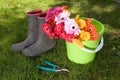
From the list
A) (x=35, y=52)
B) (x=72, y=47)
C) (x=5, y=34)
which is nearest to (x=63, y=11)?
(x=72, y=47)

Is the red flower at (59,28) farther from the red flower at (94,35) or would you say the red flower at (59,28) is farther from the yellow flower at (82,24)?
the red flower at (94,35)

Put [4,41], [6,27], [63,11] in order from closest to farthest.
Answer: [63,11], [4,41], [6,27]

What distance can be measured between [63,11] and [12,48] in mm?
793

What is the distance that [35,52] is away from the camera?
314 centimetres

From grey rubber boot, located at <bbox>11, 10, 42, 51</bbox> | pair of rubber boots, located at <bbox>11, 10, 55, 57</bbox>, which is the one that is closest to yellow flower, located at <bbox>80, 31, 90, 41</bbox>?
pair of rubber boots, located at <bbox>11, 10, 55, 57</bbox>

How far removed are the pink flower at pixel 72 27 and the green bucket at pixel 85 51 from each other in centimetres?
17

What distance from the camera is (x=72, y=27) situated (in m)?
2.79

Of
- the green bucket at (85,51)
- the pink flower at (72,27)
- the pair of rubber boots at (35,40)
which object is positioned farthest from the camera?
the pair of rubber boots at (35,40)

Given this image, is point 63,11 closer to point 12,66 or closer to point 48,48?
point 48,48

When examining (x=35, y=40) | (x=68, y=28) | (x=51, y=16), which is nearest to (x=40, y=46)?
(x=35, y=40)

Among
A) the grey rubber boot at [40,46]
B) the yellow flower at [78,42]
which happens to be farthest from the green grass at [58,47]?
the yellow flower at [78,42]

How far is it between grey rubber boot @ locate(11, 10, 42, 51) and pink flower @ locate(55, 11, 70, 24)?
317 millimetres

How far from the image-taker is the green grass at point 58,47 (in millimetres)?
2929

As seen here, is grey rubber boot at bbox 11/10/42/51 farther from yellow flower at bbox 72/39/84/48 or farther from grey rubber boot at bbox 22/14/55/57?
yellow flower at bbox 72/39/84/48
